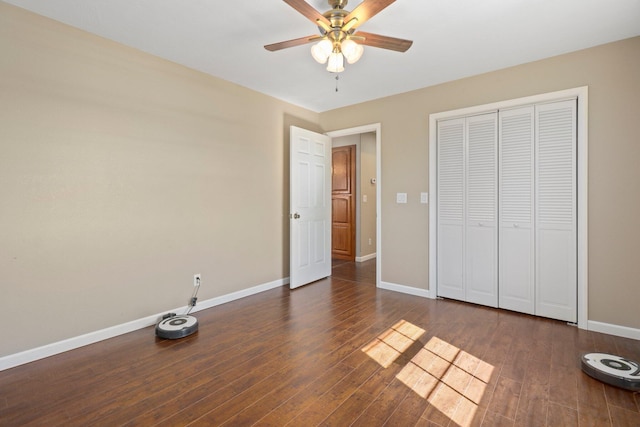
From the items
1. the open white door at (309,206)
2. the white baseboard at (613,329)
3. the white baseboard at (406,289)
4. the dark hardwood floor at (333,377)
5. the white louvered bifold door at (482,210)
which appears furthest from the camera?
the open white door at (309,206)

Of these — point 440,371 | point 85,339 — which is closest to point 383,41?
point 440,371

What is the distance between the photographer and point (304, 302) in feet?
11.8

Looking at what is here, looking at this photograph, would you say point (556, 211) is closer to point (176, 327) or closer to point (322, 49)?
point (322, 49)

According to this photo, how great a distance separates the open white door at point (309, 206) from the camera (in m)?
4.12

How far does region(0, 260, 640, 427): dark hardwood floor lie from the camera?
67.1 inches

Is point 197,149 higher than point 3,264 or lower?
higher

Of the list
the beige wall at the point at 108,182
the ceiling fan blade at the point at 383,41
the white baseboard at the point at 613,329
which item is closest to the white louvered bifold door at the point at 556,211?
the white baseboard at the point at 613,329

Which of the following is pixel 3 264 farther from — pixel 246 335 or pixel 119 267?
pixel 246 335

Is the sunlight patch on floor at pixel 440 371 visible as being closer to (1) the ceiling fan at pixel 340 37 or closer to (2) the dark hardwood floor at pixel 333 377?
(2) the dark hardwood floor at pixel 333 377

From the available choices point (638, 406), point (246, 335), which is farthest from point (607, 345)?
point (246, 335)

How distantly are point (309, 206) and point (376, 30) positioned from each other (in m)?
2.42

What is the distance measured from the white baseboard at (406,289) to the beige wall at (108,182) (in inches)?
70.4

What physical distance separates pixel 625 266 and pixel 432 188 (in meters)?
1.83

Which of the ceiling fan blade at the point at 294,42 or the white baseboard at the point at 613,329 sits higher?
the ceiling fan blade at the point at 294,42
